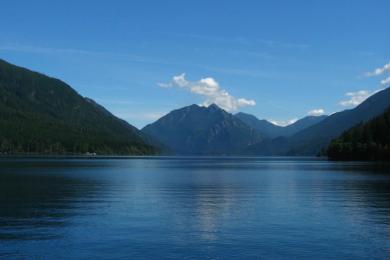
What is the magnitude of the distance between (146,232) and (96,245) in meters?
6.69

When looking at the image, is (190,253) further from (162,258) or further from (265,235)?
(265,235)

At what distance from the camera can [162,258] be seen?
38.5m

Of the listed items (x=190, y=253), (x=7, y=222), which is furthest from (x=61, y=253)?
(x=7, y=222)

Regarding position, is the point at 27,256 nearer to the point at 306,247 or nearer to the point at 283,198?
the point at 306,247

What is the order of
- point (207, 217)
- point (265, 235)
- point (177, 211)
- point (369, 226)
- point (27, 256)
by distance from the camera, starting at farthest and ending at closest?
point (177, 211) < point (207, 217) < point (369, 226) < point (265, 235) < point (27, 256)

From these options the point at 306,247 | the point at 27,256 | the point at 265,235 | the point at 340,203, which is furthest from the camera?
the point at 340,203

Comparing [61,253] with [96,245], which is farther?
[96,245]

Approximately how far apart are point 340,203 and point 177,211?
23108mm

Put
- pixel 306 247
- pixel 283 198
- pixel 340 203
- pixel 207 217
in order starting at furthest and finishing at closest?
1. pixel 283 198
2. pixel 340 203
3. pixel 207 217
4. pixel 306 247

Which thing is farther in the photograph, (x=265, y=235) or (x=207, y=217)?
(x=207, y=217)

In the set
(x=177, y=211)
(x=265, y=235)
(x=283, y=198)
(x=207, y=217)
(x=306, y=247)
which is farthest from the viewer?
(x=283, y=198)

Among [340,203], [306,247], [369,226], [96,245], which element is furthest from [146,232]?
[340,203]

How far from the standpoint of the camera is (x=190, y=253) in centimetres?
3984

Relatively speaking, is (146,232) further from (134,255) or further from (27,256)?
(27,256)
